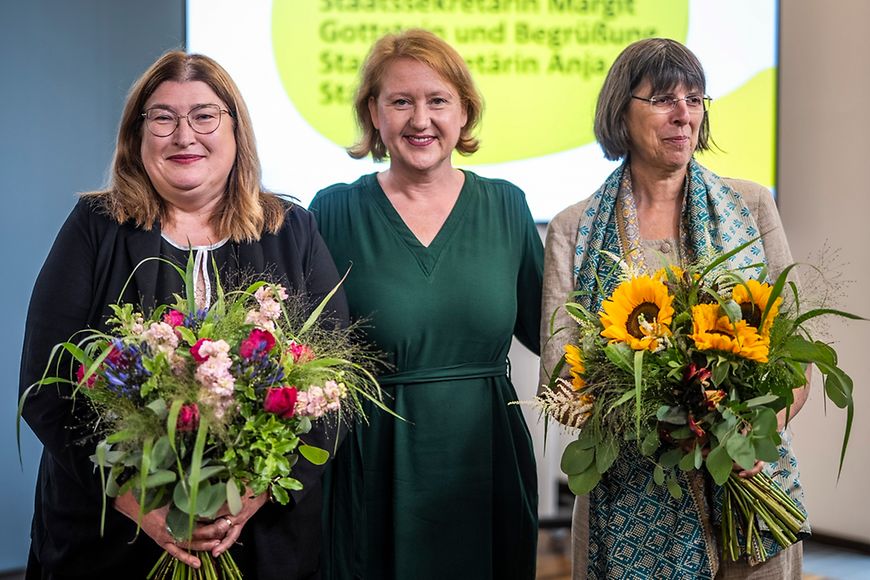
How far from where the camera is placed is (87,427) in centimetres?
190

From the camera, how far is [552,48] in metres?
4.00

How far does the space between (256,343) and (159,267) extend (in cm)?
52

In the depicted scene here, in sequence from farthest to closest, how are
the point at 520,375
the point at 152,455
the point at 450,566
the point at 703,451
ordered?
the point at 520,375, the point at 450,566, the point at 703,451, the point at 152,455

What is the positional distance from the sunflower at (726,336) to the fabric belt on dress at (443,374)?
2.42 ft

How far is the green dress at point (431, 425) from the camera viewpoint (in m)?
2.33

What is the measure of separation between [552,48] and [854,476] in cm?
220

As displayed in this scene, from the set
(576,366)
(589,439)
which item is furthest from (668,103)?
(589,439)

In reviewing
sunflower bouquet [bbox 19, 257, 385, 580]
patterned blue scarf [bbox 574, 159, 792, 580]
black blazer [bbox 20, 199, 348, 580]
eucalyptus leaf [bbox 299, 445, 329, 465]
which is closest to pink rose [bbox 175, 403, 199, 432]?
sunflower bouquet [bbox 19, 257, 385, 580]

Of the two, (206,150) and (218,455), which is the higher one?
(206,150)

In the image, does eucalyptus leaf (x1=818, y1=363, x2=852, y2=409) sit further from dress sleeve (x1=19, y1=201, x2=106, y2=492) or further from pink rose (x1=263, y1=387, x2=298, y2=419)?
dress sleeve (x1=19, y1=201, x2=106, y2=492)

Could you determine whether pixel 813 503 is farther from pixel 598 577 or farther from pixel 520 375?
pixel 598 577

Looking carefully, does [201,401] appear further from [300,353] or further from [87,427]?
[87,427]

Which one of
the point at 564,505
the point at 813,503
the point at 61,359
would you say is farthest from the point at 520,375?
the point at 61,359

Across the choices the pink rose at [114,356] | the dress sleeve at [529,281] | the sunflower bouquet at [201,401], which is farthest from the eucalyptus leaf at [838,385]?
the pink rose at [114,356]
